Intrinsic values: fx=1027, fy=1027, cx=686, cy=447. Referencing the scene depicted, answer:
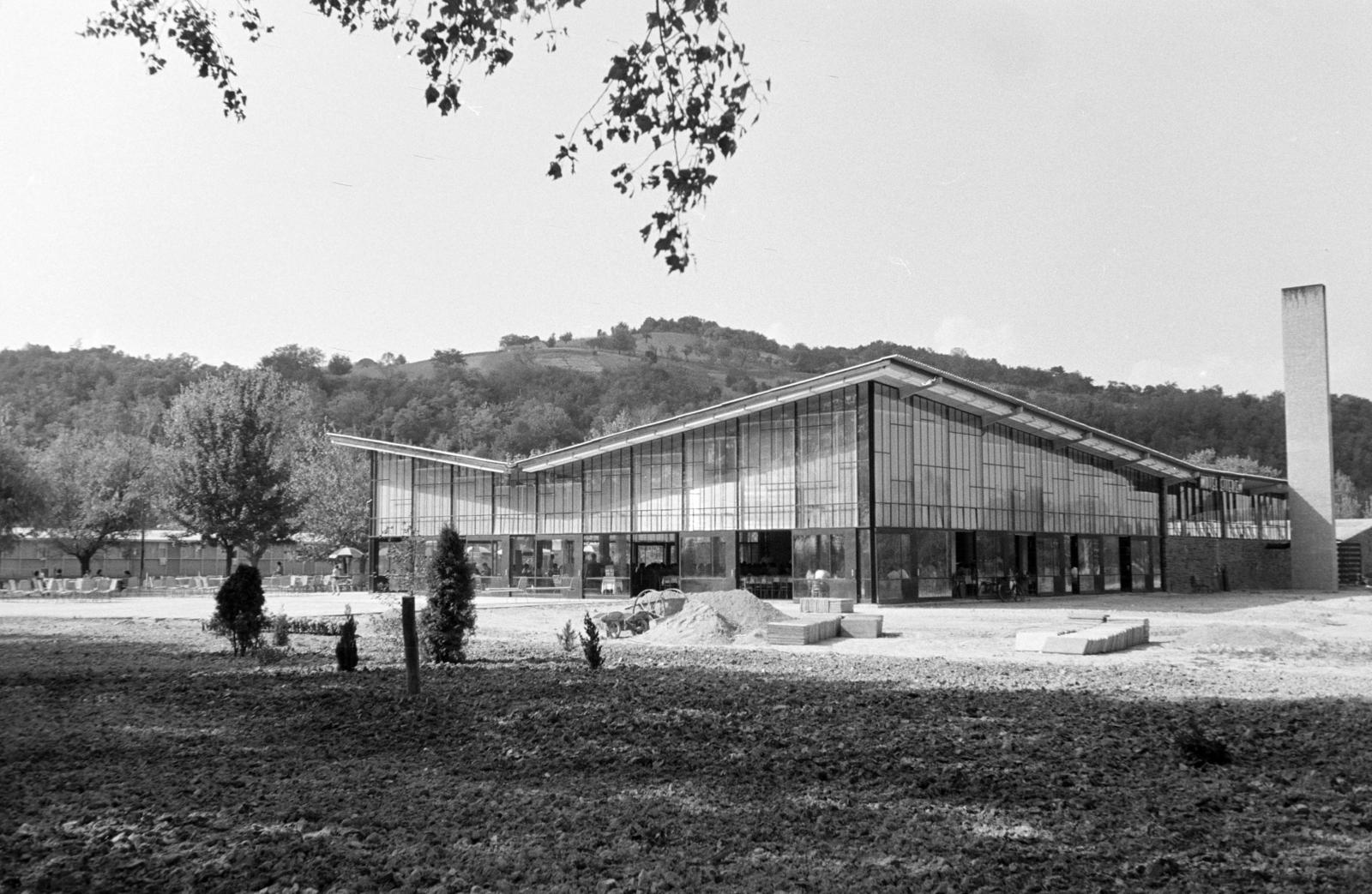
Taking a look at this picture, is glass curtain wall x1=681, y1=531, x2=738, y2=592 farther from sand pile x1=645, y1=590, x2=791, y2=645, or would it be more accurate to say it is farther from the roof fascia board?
sand pile x1=645, y1=590, x2=791, y2=645

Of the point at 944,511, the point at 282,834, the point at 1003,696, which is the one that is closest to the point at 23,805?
the point at 282,834

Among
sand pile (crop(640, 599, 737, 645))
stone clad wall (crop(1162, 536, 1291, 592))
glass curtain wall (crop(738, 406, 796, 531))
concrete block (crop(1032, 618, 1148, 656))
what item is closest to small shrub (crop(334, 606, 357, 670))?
sand pile (crop(640, 599, 737, 645))

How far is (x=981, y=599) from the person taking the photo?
38594 mm

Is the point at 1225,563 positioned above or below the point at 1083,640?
below

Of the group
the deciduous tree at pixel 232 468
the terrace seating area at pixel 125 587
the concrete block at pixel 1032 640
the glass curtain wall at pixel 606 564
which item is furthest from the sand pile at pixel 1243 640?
the terrace seating area at pixel 125 587

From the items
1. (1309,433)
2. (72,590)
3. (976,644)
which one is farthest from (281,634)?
(1309,433)

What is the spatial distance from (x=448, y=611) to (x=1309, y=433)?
5081 cm

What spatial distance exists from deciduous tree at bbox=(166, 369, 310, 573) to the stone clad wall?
1648 inches

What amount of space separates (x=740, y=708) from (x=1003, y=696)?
10.3 feet

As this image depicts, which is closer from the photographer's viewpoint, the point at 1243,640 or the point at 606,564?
the point at 1243,640

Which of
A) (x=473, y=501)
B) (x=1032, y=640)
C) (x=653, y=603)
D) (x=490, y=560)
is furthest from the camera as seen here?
(x=473, y=501)

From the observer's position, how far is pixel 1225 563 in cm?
5388

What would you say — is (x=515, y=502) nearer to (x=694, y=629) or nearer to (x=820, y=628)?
(x=694, y=629)

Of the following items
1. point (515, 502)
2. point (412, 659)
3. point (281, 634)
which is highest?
point (515, 502)
